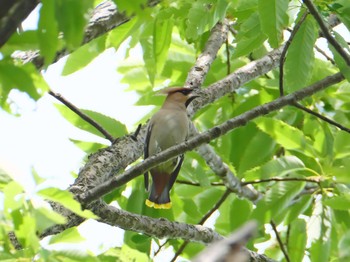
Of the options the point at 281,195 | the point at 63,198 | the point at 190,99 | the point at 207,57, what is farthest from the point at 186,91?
the point at 63,198

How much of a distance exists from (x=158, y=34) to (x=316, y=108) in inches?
59.3

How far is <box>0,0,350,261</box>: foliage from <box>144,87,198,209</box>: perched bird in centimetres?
12

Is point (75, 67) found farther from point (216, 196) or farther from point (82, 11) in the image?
point (82, 11)

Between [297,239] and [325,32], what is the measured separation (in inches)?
74.4

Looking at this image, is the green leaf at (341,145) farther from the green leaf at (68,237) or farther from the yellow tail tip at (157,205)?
the green leaf at (68,237)

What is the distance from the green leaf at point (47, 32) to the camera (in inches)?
68.4

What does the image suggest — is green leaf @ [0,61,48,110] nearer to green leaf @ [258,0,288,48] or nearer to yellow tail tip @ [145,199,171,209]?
green leaf @ [258,0,288,48]

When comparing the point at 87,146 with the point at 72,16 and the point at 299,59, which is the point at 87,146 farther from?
the point at 72,16

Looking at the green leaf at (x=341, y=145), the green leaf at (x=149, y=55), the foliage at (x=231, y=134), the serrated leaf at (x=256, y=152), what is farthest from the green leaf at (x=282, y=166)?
the green leaf at (x=149, y=55)

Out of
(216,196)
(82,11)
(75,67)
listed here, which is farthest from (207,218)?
(82,11)

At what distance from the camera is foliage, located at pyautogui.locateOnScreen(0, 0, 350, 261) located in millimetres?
2447

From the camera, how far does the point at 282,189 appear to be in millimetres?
4090

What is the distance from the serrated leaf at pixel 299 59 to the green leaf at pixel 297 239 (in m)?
1.36

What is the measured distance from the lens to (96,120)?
4.92 meters
